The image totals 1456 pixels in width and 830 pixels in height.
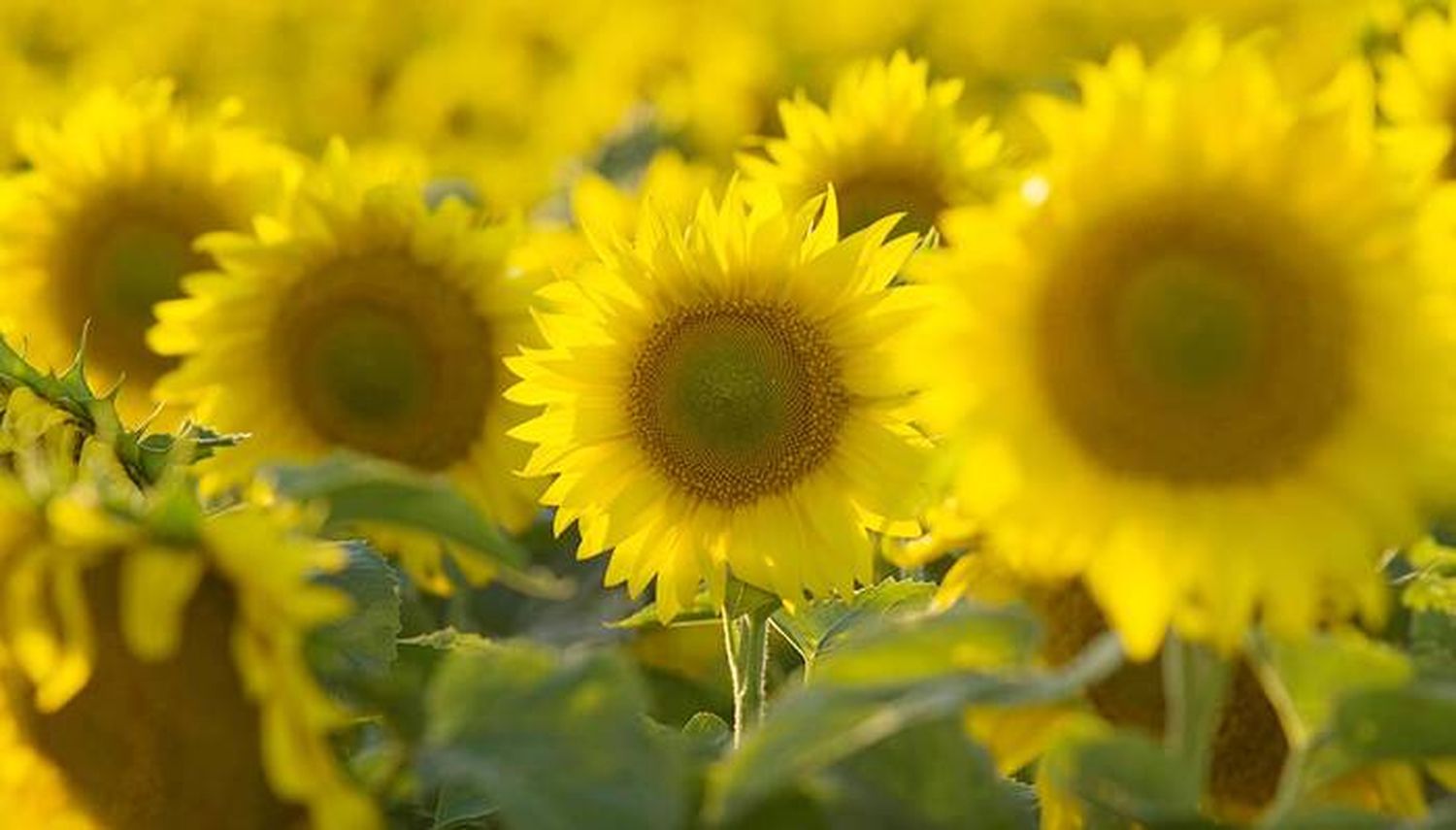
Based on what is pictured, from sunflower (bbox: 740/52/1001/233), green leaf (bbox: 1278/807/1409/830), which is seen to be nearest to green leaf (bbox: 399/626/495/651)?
green leaf (bbox: 1278/807/1409/830)

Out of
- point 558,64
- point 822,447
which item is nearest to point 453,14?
point 558,64

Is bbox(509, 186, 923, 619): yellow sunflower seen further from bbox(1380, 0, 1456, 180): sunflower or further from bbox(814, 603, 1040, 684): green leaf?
→ bbox(1380, 0, 1456, 180): sunflower

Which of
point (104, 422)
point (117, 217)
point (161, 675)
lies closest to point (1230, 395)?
point (161, 675)

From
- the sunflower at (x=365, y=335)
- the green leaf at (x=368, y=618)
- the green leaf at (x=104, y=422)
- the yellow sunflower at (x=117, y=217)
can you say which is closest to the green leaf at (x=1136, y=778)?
the green leaf at (x=368, y=618)

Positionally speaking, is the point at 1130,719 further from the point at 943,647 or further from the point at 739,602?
the point at 739,602

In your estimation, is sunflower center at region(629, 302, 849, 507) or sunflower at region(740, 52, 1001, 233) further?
sunflower at region(740, 52, 1001, 233)

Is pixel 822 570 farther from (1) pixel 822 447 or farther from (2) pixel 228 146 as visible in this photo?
(2) pixel 228 146
